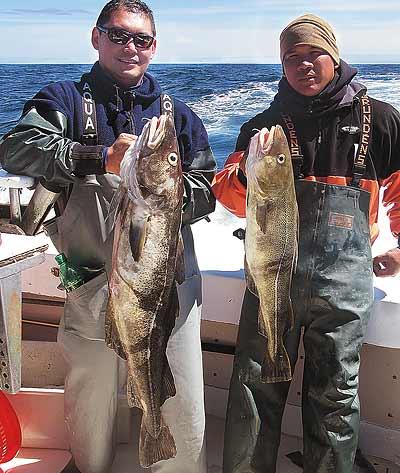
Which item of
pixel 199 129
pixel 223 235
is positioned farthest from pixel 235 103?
pixel 199 129

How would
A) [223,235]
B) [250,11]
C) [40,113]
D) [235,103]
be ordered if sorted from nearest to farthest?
[40,113]
[223,235]
[250,11]
[235,103]

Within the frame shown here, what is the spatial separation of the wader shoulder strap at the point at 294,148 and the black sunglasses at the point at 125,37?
0.68 m

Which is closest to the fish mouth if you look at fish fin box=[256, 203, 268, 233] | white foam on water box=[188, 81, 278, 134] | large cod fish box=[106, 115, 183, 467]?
fish fin box=[256, 203, 268, 233]

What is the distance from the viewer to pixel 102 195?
2555 mm

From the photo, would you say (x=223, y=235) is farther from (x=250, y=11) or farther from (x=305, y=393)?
(x=250, y=11)

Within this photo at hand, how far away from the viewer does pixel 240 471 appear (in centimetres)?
275

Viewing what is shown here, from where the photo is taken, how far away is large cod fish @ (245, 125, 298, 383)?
2098mm

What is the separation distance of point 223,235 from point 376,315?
4.39 ft

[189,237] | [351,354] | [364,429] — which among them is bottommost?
[364,429]

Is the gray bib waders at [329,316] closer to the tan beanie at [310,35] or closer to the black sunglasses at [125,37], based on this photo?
the tan beanie at [310,35]

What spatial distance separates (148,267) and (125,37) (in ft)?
3.26

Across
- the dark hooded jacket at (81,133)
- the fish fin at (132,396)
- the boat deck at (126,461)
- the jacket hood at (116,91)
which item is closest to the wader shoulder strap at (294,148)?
the dark hooded jacket at (81,133)

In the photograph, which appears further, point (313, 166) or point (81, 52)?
point (81, 52)

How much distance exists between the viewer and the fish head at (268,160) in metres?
2.08
